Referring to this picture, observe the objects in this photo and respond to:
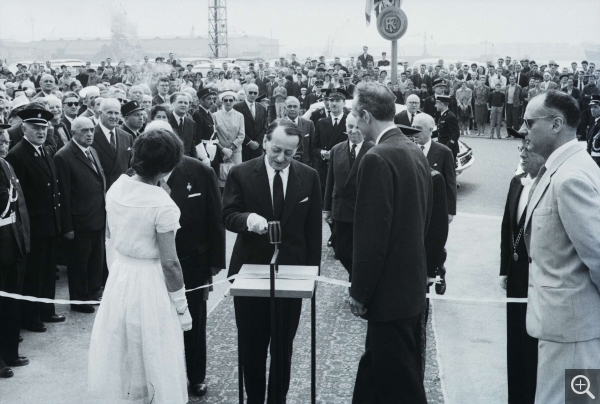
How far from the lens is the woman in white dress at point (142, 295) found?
377cm

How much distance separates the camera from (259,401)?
14.5 feet

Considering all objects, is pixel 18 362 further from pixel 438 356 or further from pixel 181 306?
pixel 438 356

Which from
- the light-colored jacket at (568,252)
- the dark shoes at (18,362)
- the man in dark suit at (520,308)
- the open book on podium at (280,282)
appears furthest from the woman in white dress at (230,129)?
the light-colored jacket at (568,252)

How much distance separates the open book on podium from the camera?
12.6 feet

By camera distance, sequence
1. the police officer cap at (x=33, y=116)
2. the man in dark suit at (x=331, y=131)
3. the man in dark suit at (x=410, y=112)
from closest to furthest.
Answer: the police officer cap at (x=33, y=116) < the man in dark suit at (x=331, y=131) < the man in dark suit at (x=410, y=112)

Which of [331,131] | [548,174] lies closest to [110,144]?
[331,131]

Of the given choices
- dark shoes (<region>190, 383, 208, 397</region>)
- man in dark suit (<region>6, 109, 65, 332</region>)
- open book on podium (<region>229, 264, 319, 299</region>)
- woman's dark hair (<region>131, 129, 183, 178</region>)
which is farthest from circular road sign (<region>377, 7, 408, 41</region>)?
woman's dark hair (<region>131, 129, 183, 178</region>)

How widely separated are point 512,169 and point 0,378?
42.8 ft

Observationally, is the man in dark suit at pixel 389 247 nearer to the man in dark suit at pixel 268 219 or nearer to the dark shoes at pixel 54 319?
the man in dark suit at pixel 268 219

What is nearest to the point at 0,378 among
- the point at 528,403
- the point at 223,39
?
the point at 528,403

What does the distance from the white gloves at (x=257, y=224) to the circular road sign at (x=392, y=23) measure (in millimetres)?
9668

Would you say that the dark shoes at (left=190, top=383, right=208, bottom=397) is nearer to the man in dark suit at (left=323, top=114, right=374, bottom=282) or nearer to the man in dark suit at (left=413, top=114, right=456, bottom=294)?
the man in dark suit at (left=323, top=114, right=374, bottom=282)

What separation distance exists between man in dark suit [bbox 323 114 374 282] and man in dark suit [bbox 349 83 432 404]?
2.99m

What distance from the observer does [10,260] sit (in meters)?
5.44
